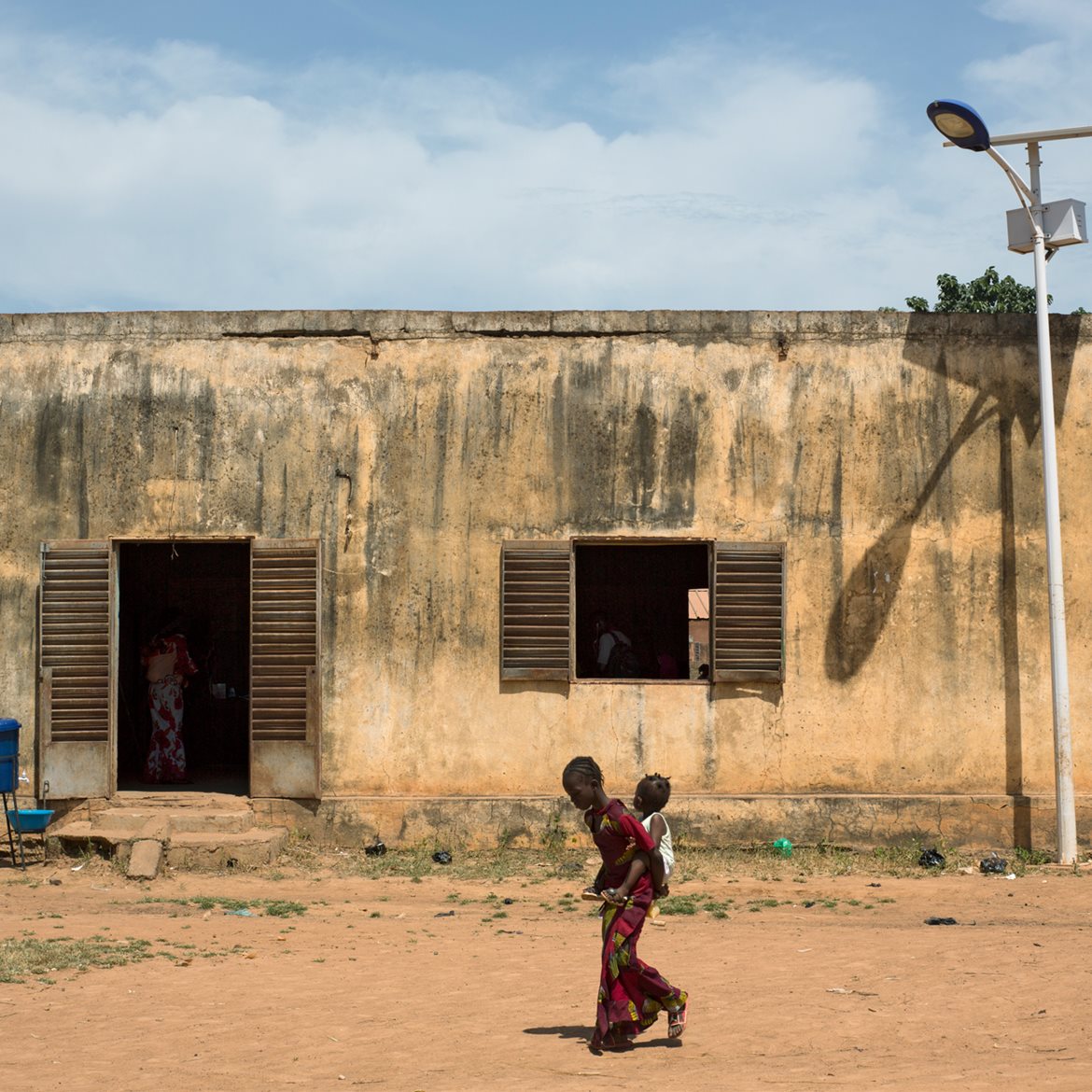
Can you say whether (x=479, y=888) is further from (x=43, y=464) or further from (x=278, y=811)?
(x=43, y=464)

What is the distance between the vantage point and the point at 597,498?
34.6ft

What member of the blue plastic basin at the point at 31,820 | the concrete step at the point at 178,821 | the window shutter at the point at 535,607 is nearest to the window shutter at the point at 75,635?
the blue plastic basin at the point at 31,820

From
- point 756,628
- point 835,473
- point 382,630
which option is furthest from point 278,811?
point 835,473

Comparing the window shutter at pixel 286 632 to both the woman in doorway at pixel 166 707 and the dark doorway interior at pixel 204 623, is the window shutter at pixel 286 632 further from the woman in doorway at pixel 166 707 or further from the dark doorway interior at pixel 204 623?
the dark doorway interior at pixel 204 623

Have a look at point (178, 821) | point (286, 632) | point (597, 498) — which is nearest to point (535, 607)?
point (597, 498)

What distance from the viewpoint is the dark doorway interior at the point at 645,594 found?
15062mm

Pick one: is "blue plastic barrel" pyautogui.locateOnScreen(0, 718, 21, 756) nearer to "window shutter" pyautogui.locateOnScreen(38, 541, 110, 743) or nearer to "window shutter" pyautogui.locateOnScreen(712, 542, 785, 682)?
"window shutter" pyautogui.locateOnScreen(38, 541, 110, 743)

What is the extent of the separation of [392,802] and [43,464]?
349 centimetres

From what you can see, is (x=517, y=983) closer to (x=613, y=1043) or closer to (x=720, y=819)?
(x=613, y=1043)

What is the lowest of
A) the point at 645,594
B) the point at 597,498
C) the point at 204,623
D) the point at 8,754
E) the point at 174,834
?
the point at 174,834

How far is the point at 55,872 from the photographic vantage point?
9.93 metres

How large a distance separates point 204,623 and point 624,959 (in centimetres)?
911

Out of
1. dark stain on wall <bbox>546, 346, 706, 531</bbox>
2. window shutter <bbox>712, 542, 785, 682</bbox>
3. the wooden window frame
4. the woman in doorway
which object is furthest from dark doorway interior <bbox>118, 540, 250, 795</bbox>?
window shutter <bbox>712, 542, 785, 682</bbox>

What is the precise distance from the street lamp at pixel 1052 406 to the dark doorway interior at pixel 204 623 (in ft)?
24.2
